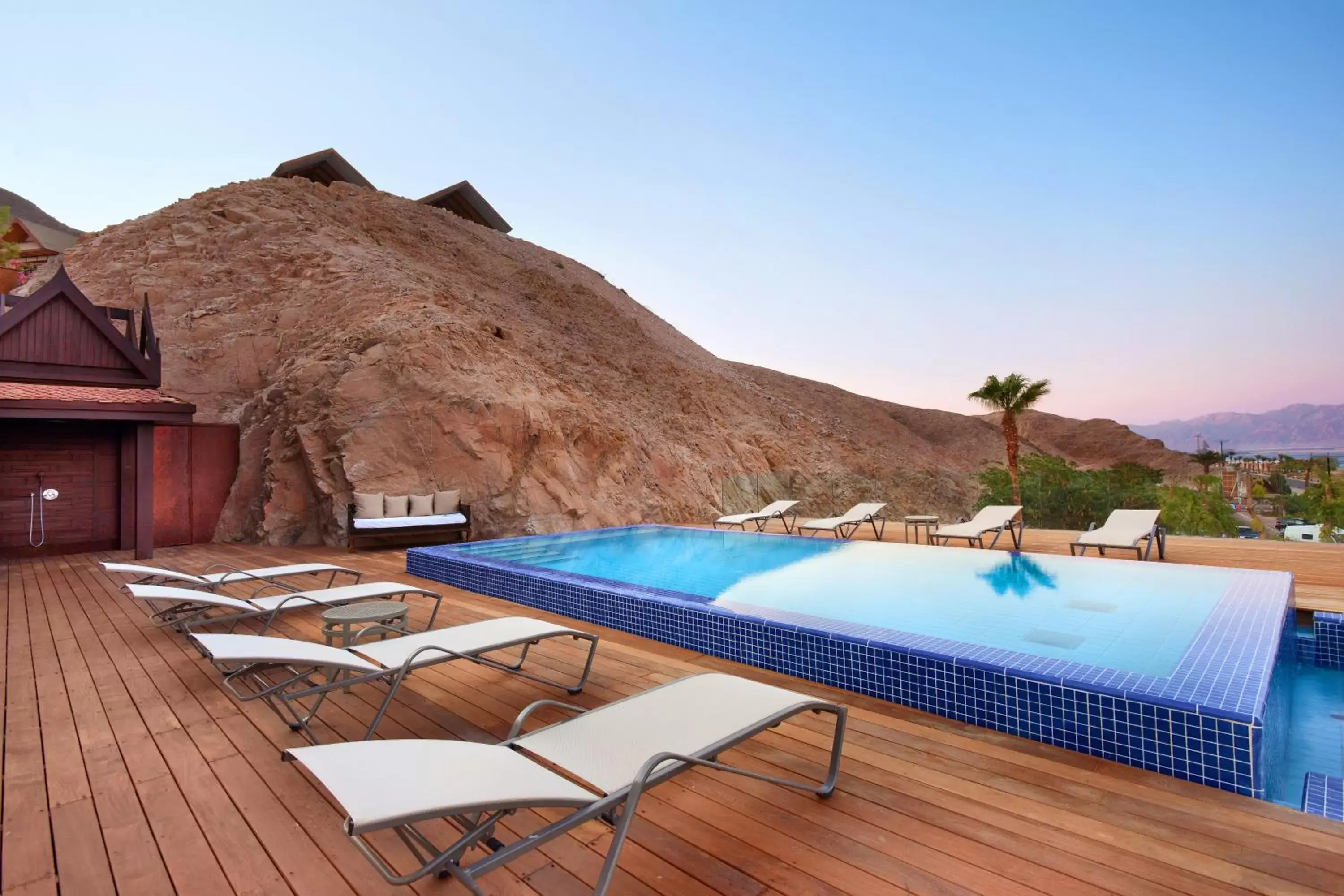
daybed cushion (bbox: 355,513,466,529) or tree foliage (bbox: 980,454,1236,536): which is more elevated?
daybed cushion (bbox: 355,513,466,529)

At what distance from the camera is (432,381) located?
37.2 ft

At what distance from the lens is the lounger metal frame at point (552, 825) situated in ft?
4.43

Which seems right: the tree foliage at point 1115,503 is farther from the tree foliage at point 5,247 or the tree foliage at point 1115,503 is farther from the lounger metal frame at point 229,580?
the tree foliage at point 5,247

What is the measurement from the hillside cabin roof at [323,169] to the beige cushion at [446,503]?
24320 millimetres

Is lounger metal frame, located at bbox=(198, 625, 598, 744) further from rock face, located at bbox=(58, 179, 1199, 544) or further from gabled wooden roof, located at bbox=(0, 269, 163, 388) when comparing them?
gabled wooden roof, located at bbox=(0, 269, 163, 388)

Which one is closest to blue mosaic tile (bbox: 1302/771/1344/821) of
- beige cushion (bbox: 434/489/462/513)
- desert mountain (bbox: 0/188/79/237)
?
beige cushion (bbox: 434/489/462/513)

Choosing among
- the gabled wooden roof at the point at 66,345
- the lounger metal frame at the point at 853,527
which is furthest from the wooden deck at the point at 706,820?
the gabled wooden roof at the point at 66,345

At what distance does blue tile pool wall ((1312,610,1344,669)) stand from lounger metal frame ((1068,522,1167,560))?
7.06 ft

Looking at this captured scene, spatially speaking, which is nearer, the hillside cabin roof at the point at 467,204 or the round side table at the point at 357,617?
the round side table at the point at 357,617

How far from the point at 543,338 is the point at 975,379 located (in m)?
21.3

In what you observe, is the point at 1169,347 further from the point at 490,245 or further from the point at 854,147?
the point at 490,245

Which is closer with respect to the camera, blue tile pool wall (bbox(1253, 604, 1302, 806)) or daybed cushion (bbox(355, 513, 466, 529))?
blue tile pool wall (bbox(1253, 604, 1302, 806))

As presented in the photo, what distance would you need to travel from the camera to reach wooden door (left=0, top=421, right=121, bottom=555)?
8.08m

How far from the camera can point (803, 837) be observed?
183 centimetres
